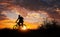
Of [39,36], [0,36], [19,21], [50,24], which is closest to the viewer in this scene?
[0,36]

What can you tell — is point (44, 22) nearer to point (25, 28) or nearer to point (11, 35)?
point (25, 28)

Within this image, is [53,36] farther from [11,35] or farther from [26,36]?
[11,35]

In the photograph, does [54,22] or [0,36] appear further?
[54,22]

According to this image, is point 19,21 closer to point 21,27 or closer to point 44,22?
point 21,27

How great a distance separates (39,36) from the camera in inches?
902

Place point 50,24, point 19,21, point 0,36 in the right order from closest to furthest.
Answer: point 0,36 < point 19,21 < point 50,24

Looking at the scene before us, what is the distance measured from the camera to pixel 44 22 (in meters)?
38.9

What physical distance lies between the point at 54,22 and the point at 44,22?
2.10 m

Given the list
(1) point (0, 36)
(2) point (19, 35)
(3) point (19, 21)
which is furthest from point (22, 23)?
(1) point (0, 36)

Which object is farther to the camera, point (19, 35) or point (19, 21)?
point (19, 21)

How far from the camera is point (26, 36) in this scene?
74.3 ft

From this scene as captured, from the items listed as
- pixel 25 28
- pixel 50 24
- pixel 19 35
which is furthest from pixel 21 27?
pixel 50 24

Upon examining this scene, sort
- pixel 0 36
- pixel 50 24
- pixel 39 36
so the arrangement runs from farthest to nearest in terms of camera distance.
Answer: pixel 50 24 < pixel 39 36 < pixel 0 36

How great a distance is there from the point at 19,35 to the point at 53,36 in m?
3.43
